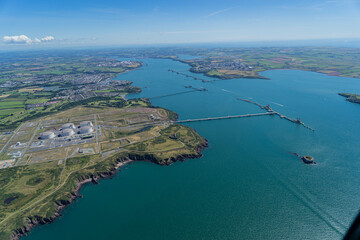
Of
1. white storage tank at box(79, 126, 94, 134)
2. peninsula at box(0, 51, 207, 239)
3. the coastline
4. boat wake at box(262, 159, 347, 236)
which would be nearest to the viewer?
boat wake at box(262, 159, 347, 236)

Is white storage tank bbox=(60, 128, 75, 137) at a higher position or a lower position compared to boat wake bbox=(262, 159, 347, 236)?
higher

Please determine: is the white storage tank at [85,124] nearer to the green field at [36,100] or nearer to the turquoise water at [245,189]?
the turquoise water at [245,189]

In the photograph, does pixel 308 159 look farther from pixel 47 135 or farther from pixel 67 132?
pixel 47 135

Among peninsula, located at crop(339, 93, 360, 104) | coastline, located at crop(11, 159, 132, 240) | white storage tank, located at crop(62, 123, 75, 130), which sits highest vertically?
peninsula, located at crop(339, 93, 360, 104)

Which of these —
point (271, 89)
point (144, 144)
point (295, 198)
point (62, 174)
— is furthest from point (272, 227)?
point (271, 89)

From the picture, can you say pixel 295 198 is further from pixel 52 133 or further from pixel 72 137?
pixel 52 133

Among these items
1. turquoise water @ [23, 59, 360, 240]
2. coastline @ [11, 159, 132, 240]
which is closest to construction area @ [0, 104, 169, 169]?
coastline @ [11, 159, 132, 240]

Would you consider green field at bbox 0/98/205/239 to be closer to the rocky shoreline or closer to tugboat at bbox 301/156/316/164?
the rocky shoreline
